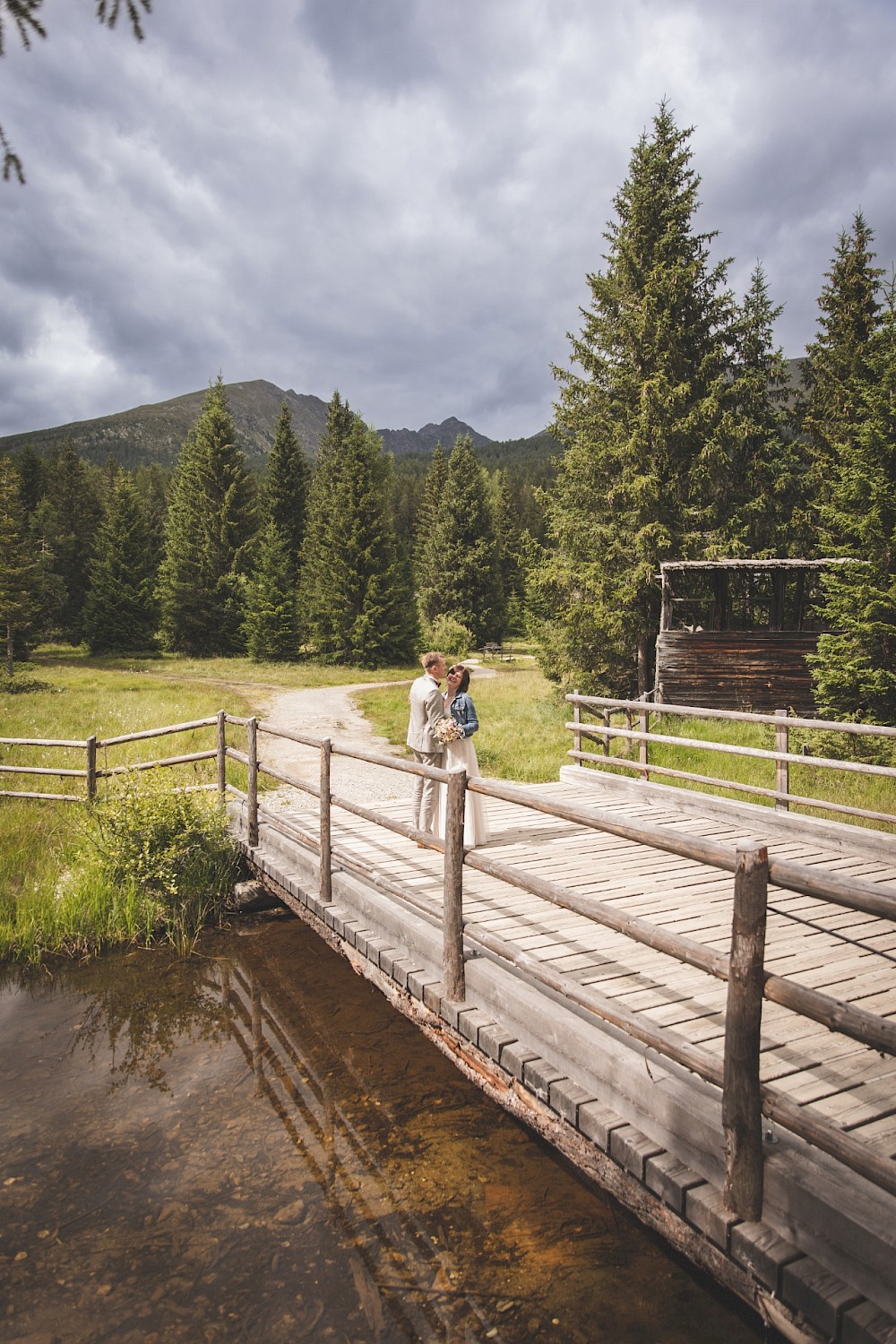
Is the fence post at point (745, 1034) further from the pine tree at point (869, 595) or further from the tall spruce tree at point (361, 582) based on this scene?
the tall spruce tree at point (361, 582)

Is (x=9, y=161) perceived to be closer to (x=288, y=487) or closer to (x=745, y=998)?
(x=745, y=998)

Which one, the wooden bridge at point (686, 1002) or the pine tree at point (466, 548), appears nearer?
the wooden bridge at point (686, 1002)

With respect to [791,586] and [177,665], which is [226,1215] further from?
[177,665]

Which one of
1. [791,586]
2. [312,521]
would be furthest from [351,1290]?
[312,521]

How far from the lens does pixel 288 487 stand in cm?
5012

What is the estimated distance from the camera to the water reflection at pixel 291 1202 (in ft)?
10.6

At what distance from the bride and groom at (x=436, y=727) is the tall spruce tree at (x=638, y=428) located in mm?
15038

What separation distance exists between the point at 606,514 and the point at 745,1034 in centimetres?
2153

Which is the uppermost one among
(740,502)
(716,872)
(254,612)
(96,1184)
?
(740,502)

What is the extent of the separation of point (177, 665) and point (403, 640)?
11317 millimetres

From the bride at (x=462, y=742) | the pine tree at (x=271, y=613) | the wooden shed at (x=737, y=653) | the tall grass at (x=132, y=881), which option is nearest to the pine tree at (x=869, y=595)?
the wooden shed at (x=737, y=653)

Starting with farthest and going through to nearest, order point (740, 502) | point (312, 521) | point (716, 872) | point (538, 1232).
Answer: point (312, 521), point (740, 502), point (716, 872), point (538, 1232)

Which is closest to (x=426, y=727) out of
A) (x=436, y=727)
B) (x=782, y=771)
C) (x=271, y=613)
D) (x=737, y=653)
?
(x=436, y=727)

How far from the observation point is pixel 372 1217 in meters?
3.81
